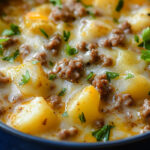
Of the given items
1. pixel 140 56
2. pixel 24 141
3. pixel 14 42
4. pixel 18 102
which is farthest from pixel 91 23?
pixel 24 141

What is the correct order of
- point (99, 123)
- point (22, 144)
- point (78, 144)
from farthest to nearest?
1. point (99, 123)
2. point (22, 144)
3. point (78, 144)

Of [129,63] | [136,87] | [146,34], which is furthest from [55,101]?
[146,34]

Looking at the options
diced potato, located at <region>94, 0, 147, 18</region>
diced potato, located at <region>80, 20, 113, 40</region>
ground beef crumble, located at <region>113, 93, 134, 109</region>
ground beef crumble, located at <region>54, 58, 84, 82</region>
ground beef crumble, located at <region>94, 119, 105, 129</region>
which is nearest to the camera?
ground beef crumble, located at <region>94, 119, 105, 129</region>

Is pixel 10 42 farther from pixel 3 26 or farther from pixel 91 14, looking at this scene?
pixel 91 14

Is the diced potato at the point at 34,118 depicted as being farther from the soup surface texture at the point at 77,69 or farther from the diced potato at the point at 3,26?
the diced potato at the point at 3,26

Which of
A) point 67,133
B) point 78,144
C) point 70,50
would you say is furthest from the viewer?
point 70,50

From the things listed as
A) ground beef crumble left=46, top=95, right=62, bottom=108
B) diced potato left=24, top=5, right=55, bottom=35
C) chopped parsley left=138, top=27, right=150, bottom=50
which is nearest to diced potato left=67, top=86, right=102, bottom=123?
ground beef crumble left=46, top=95, right=62, bottom=108

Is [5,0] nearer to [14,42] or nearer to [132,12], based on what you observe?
[14,42]

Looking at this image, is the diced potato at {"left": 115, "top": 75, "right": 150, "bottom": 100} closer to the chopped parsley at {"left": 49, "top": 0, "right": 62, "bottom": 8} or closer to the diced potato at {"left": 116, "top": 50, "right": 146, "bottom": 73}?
the diced potato at {"left": 116, "top": 50, "right": 146, "bottom": 73}
